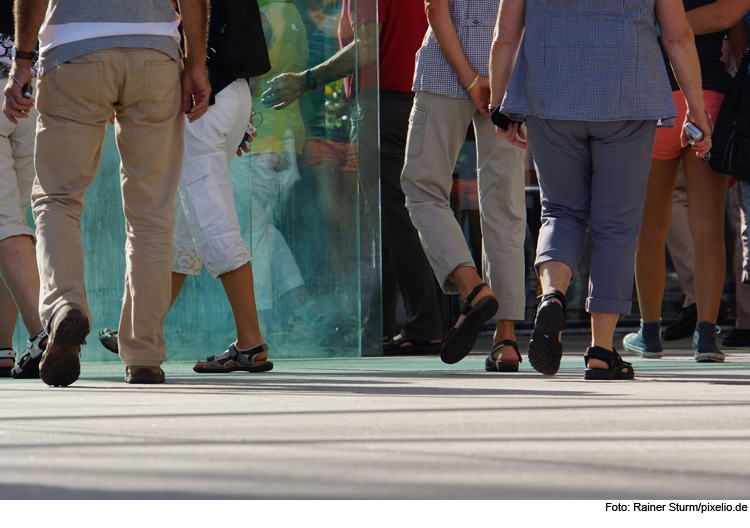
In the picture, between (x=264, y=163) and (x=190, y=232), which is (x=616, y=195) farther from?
(x=264, y=163)

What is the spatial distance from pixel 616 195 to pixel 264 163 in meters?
1.95

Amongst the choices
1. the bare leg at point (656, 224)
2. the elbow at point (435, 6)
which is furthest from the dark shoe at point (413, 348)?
the elbow at point (435, 6)

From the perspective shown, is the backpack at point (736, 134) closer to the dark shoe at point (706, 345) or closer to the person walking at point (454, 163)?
the dark shoe at point (706, 345)

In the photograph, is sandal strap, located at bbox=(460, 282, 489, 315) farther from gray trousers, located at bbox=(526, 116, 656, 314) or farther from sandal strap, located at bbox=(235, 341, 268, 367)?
sandal strap, located at bbox=(235, 341, 268, 367)

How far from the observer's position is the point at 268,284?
4.78 meters

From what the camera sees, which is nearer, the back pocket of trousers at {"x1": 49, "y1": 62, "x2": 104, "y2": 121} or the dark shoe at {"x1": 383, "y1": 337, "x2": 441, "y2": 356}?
the back pocket of trousers at {"x1": 49, "y1": 62, "x2": 104, "y2": 121}

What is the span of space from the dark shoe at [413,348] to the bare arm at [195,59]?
6.61 ft

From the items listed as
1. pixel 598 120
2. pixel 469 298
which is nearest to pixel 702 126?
pixel 598 120

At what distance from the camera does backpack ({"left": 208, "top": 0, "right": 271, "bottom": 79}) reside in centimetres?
394

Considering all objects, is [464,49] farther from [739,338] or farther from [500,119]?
[739,338]

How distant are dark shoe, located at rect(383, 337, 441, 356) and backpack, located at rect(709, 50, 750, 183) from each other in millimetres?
1607

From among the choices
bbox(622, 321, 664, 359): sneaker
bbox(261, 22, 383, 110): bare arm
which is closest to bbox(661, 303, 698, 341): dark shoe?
bbox(622, 321, 664, 359): sneaker

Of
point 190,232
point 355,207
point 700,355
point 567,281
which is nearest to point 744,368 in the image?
point 700,355

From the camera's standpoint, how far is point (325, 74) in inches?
188
